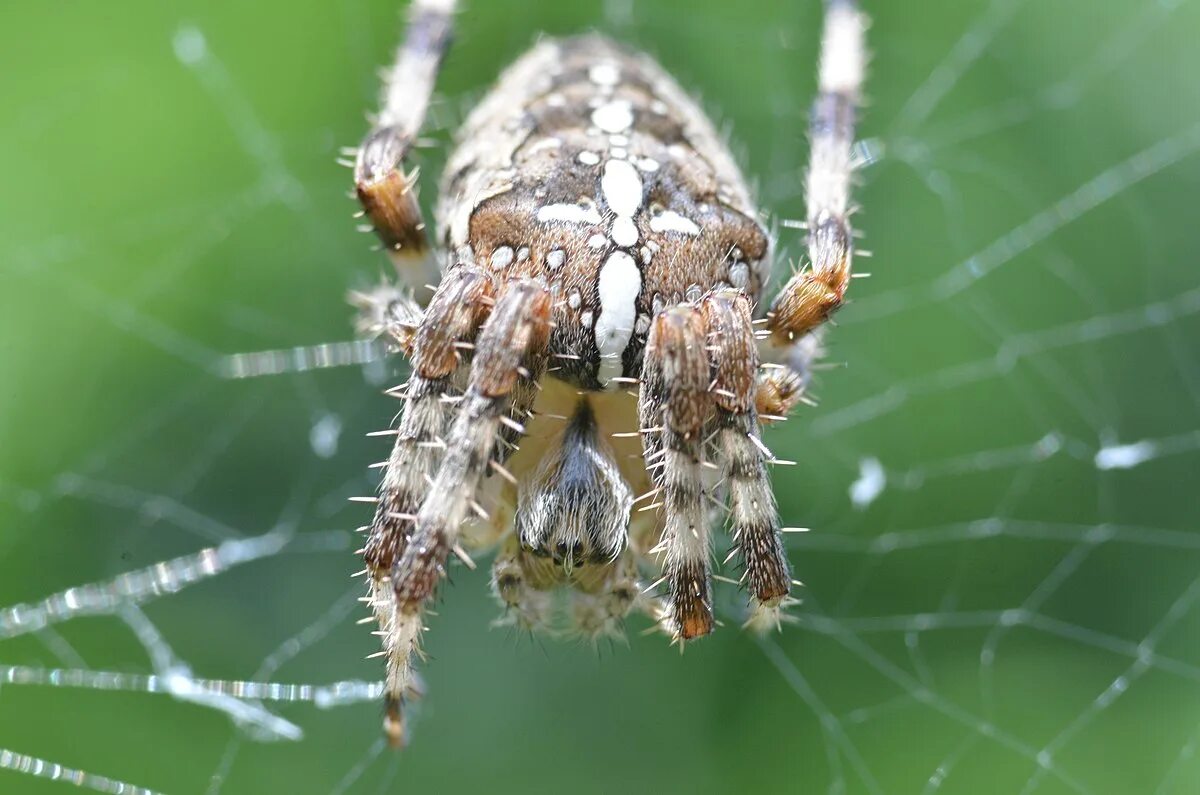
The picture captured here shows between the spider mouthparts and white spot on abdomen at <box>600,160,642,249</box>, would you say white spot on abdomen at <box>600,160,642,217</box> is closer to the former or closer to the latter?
white spot on abdomen at <box>600,160,642,249</box>

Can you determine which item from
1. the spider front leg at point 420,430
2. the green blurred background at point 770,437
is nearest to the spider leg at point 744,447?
the spider front leg at point 420,430

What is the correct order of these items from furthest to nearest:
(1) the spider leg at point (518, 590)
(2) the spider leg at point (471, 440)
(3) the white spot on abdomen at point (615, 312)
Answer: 1. (1) the spider leg at point (518, 590)
2. (3) the white spot on abdomen at point (615, 312)
3. (2) the spider leg at point (471, 440)

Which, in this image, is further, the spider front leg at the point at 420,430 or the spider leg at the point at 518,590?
the spider leg at the point at 518,590

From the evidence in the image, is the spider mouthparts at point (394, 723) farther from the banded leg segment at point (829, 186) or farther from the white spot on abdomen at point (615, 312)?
the banded leg segment at point (829, 186)

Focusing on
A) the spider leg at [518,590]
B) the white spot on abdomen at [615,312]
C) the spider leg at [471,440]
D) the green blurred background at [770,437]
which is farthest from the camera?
the green blurred background at [770,437]

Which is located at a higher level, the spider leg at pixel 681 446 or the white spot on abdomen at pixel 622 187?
the white spot on abdomen at pixel 622 187

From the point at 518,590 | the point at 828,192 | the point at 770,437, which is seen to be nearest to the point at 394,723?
the point at 518,590

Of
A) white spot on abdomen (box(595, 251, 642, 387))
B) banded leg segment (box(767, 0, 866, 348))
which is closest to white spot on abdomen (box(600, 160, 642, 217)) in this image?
white spot on abdomen (box(595, 251, 642, 387))

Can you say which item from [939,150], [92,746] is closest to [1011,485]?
[939,150]
